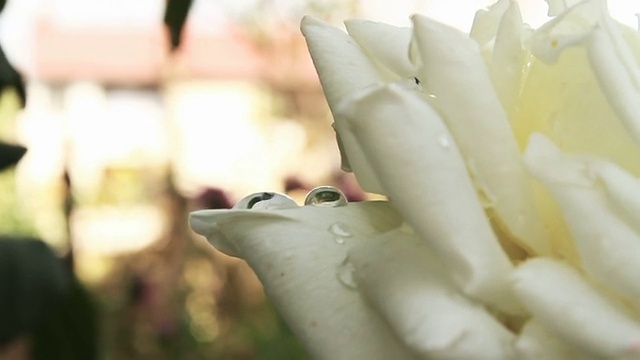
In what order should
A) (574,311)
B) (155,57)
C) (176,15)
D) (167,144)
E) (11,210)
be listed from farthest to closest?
(155,57) < (167,144) < (11,210) < (176,15) < (574,311)

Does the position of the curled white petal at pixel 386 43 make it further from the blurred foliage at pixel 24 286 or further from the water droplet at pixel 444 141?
the blurred foliage at pixel 24 286

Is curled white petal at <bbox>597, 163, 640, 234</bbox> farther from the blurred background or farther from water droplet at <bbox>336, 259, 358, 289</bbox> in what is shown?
the blurred background

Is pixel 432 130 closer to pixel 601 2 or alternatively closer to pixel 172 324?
pixel 601 2

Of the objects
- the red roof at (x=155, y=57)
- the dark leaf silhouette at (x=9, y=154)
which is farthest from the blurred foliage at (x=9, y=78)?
the red roof at (x=155, y=57)

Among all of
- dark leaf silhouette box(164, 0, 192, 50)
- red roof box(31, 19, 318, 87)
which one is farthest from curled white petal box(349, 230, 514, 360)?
red roof box(31, 19, 318, 87)

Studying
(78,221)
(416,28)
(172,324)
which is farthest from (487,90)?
(78,221)

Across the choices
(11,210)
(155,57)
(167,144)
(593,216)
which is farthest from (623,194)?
(155,57)

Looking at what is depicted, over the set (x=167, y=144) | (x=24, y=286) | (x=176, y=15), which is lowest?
(x=167, y=144)

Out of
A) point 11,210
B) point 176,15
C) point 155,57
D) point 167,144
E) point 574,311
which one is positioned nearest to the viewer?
point 574,311

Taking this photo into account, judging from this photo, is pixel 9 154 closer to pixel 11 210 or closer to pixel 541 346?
pixel 541 346
